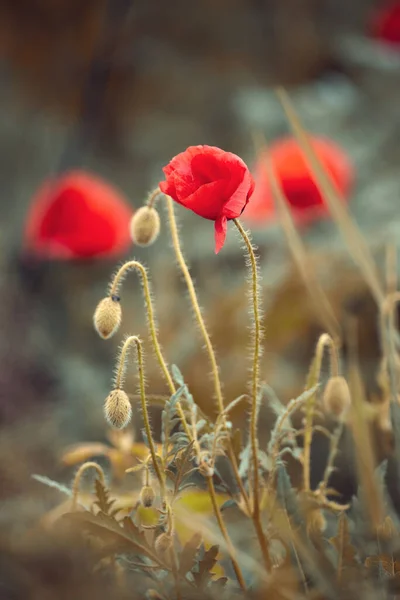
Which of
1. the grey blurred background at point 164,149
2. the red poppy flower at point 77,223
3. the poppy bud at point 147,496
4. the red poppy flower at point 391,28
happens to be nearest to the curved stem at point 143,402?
the poppy bud at point 147,496

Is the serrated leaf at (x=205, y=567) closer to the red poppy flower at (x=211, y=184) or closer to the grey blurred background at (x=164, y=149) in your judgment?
the red poppy flower at (x=211, y=184)

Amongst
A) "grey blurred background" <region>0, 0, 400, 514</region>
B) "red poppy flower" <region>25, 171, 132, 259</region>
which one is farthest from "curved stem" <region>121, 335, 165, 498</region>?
"red poppy flower" <region>25, 171, 132, 259</region>

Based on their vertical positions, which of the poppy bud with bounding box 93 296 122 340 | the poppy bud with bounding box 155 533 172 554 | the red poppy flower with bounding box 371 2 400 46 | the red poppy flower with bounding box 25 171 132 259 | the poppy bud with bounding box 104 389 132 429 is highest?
the red poppy flower with bounding box 371 2 400 46

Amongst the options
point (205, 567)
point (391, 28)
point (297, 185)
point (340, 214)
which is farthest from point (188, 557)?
point (391, 28)

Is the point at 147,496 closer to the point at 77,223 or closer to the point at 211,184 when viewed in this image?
the point at 211,184

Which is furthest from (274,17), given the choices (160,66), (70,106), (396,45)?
(396,45)

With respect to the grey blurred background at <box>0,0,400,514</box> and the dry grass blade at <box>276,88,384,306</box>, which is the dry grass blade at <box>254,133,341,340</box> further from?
the grey blurred background at <box>0,0,400,514</box>
